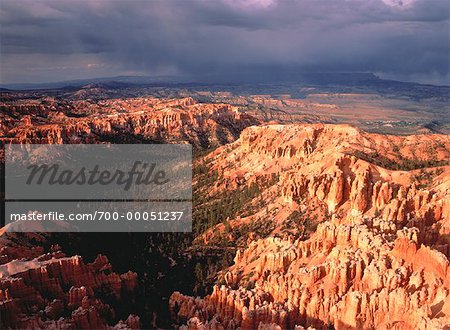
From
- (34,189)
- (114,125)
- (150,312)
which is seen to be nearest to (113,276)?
(150,312)

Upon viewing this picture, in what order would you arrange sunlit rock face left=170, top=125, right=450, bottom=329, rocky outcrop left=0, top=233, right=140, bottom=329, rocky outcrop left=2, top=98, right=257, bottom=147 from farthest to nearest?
1. rocky outcrop left=2, top=98, right=257, bottom=147
2. sunlit rock face left=170, top=125, right=450, bottom=329
3. rocky outcrop left=0, top=233, right=140, bottom=329

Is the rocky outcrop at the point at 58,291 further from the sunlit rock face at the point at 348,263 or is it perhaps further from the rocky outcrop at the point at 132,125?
the rocky outcrop at the point at 132,125

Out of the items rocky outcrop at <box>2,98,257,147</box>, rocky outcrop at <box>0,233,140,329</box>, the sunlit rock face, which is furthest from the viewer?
rocky outcrop at <box>2,98,257,147</box>

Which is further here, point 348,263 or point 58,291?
point 348,263

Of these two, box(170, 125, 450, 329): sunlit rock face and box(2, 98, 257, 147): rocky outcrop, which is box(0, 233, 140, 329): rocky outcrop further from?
box(2, 98, 257, 147): rocky outcrop

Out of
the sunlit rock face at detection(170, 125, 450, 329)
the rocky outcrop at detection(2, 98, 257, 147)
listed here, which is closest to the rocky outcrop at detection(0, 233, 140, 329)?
the sunlit rock face at detection(170, 125, 450, 329)

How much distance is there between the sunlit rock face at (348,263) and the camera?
3531cm

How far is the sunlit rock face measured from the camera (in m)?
35.3

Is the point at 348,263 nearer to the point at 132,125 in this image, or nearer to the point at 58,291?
the point at 58,291

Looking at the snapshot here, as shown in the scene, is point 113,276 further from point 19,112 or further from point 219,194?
point 19,112

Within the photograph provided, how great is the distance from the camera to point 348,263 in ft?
129

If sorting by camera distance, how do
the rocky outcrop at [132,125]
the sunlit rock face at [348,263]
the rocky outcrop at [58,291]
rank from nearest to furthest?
the rocky outcrop at [58,291] < the sunlit rock face at [348,263] < the rocky outcrop at [132,125]

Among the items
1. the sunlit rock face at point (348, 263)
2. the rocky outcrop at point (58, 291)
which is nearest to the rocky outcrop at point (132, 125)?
Answer: the sunlit rock face at point (348, 263)

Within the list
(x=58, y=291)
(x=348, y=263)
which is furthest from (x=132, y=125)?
(x=348, y=263)
